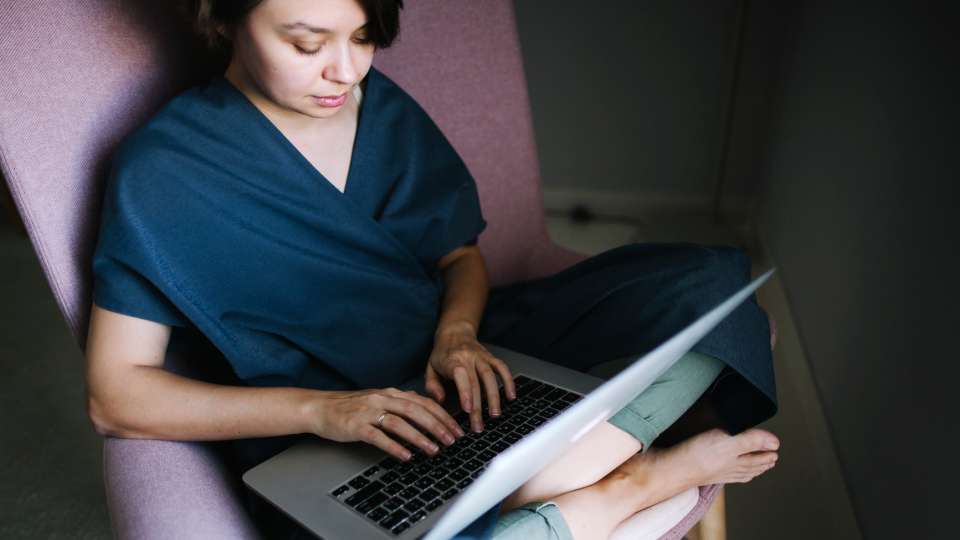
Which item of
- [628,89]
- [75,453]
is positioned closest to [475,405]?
[75,453]

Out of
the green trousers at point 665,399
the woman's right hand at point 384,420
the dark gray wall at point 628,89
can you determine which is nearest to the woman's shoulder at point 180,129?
the woman's right hand at point 384,420

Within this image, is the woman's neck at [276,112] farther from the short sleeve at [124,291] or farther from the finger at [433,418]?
the finger at [433,418]

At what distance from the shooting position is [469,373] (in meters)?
0.90

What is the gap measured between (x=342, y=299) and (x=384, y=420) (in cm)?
23

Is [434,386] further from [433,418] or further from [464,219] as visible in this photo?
[464,219]

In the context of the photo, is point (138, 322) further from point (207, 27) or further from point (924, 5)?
point (924, 5)

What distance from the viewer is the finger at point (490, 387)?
0.87 m

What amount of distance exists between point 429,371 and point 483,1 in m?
0.64

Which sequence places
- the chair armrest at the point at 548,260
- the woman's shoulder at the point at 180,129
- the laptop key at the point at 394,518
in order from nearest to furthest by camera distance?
the laptop key at the point at 394,518
the woman's shoulder at the point at 180,129
the chair armrest at the point at 548,260

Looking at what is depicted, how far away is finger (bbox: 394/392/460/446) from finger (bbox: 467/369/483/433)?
1.3 inches

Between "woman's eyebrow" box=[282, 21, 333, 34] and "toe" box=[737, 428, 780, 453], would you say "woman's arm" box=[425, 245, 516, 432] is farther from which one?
"woman's eyebrow" box=[282, 21, 333, 34]

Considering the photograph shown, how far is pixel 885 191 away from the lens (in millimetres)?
1217

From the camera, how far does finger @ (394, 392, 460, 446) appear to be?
79 cm

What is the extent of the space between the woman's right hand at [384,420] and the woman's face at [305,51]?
1.10 ft
